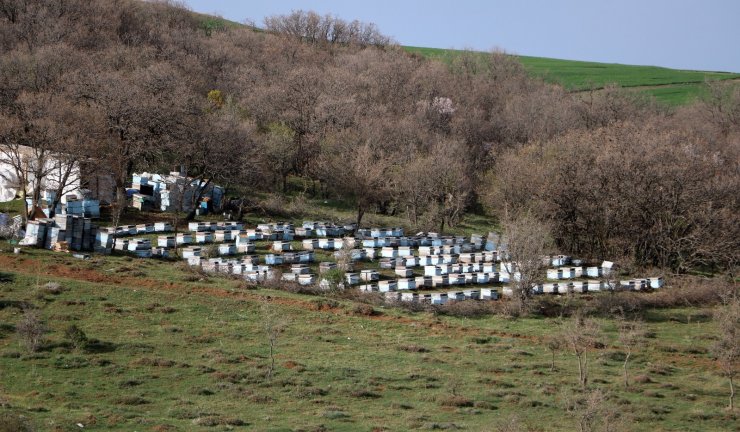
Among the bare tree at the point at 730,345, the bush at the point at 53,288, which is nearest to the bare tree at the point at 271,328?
the bush at the point at 53,288

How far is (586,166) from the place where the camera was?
54.6m

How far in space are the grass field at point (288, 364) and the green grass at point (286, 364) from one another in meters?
0.07

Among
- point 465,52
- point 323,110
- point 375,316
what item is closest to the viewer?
point 375,316

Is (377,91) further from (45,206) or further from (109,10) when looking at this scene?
(45,206)

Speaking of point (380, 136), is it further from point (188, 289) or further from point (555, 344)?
point (555, 344)

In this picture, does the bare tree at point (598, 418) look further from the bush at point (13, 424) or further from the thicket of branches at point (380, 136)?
the thicket of branches at point (380, 136)

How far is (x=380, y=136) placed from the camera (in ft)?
227

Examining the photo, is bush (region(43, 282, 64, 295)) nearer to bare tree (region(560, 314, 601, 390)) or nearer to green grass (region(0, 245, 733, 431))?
green grass (region(0, 245, 733, 431))

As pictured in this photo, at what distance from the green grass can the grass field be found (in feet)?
0.22

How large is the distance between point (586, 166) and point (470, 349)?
25631 mm

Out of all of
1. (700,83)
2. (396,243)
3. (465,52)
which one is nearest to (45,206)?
(396,243)

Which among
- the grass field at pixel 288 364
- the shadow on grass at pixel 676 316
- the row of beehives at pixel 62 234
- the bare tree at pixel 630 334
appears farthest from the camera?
the shadow on grass at pixel 676 316

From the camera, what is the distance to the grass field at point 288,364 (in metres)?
23.4

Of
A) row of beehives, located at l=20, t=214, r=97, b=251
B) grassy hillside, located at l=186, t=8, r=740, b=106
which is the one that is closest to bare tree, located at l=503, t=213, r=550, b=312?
row of beehives, located at l=20, t=214, r=97, b=251
